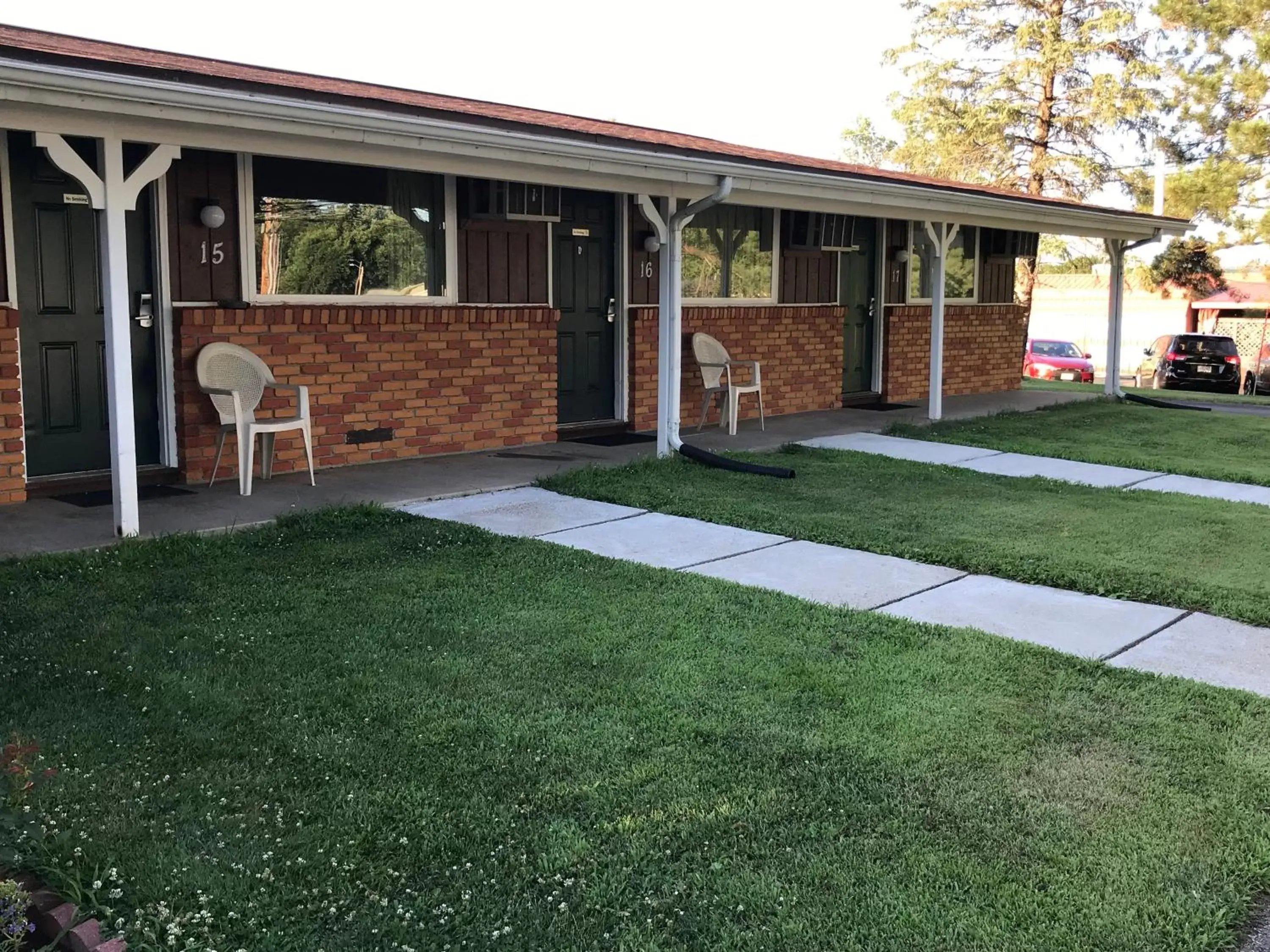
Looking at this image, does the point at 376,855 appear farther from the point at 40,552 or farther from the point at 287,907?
the point at 40,552

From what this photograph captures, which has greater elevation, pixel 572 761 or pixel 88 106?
pixel 88 106

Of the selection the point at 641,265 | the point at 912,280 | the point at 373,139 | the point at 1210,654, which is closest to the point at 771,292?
the point at 641,265

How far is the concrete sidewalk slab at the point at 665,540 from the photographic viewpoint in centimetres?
602

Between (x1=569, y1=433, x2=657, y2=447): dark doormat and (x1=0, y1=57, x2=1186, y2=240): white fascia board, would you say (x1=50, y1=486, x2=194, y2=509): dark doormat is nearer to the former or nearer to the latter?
(x1=0, y1=57, x2=1186, y2=240): white fascia board

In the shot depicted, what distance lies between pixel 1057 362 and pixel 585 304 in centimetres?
1862

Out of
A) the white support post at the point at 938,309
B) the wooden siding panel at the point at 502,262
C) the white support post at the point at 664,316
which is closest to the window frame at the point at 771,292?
the white support post at the point at 938,309

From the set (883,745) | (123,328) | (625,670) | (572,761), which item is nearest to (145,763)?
(572,761)

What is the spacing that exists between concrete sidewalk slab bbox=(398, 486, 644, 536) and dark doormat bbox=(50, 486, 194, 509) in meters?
1.38

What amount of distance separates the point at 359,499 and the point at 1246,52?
2179 cm

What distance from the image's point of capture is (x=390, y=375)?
8.52 metres

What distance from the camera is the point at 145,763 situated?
11.0 feet

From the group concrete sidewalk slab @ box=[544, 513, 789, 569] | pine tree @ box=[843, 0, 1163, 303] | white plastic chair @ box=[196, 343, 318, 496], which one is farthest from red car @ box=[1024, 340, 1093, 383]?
white plastic chair @ box=[196, 343, 318, 496]

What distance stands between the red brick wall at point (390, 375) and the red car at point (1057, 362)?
17.9 m

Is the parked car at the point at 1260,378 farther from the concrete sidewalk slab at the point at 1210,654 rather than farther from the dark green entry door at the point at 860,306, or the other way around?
the concrete sidewalk slab at the point at 1210,654
